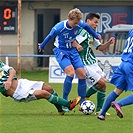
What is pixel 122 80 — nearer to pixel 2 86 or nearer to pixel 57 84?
pixel 2 86

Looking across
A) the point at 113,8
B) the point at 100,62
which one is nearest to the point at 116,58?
the point at 100,62

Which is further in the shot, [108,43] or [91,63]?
[91,63]

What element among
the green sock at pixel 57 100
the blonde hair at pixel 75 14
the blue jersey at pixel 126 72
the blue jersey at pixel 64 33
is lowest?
the green sock at pixel 57 100

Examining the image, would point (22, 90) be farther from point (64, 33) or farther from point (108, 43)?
point (108, 43)

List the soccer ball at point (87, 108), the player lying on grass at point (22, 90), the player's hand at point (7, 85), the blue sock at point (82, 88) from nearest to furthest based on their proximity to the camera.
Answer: the player's hand at point (7, 85), the player lying on grass at point (22, 90), the soccer ball at point (87, 108), the blue sock at point (82, 88)

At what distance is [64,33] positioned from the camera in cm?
1264

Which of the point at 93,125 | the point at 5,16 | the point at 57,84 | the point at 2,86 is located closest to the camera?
the point at 93,125

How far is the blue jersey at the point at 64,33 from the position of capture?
Result: 1255 cm

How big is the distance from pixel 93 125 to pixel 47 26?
23.8 metres

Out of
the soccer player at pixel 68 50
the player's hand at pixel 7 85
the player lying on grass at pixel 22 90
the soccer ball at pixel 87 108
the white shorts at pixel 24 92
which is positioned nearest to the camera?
the player's hand at pixel 7 85

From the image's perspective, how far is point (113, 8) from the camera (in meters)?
33.0

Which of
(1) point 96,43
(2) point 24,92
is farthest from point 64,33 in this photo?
(2) point 24,92

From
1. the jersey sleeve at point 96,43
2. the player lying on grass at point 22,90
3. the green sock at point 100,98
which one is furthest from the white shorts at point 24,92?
the jersey sleeve at point 96,43

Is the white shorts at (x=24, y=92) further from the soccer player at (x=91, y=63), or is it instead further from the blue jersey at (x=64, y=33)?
the soccer player at (x=91, y=63)
